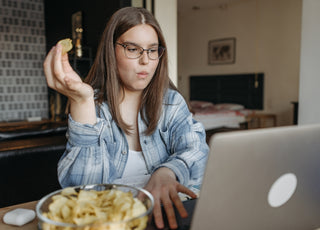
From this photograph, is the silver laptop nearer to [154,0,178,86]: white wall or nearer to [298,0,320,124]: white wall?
[298,0,320,124]: white wall

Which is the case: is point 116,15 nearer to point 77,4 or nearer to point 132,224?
point 132,224

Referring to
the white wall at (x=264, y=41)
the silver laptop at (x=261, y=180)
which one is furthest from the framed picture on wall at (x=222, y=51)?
the silver laptop at (x=261, y=180)

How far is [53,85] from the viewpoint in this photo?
71 centimetres

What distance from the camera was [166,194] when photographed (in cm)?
67

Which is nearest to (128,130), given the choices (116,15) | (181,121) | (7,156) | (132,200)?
(181,121)

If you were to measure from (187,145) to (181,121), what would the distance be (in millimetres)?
131

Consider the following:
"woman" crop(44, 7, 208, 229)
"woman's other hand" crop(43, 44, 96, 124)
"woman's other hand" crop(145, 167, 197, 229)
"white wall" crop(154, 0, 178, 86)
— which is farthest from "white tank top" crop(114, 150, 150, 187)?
"white wall" crop(154, 0, 178, 86)

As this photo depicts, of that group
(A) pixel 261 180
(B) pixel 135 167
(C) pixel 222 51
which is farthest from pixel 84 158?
(C) pixel 222 51

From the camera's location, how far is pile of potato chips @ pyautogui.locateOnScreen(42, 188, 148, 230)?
0.47 m

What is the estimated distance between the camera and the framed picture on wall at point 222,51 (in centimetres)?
663

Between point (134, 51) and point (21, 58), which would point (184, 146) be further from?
point (21, 58)

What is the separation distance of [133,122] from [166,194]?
20.8 inches

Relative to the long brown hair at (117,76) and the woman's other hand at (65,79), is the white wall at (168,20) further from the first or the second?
the woman's other hand at (65,79)

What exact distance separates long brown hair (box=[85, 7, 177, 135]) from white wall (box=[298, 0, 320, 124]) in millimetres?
2017
